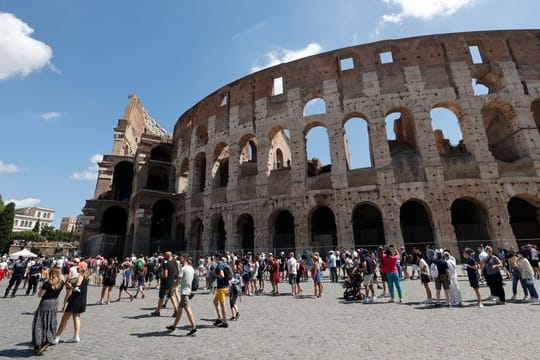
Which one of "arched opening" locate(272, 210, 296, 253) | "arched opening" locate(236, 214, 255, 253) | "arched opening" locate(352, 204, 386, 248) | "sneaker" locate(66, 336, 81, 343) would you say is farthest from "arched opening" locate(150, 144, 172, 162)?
"sneaker" locate(66, 336, 81, 343)

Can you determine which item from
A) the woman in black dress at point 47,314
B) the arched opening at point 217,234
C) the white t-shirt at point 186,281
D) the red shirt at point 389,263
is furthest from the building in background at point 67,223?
the red shirt at point 389,263

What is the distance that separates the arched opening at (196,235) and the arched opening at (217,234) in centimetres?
148

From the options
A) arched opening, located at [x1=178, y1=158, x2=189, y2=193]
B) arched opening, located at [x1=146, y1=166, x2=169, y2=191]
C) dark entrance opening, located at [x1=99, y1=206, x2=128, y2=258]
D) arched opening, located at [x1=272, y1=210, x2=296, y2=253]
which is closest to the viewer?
arched opening, located at [x1=272, y1=210, x2=296, y2=253]

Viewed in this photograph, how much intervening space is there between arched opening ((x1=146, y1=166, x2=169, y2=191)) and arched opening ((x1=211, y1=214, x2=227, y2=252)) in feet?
30.9

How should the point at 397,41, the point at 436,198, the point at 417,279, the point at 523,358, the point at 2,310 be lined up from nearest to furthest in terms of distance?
the point at 523,358, the point at 2,310, the point at 417,279, the point at 436,198, the point at 397,41

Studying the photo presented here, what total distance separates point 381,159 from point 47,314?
16.5m

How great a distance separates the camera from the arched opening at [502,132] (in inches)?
665

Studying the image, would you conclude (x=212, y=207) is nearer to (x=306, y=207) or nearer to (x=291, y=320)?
(x=306, y=207)

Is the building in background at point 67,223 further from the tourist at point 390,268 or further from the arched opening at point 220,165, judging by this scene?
the tourist at point 390,268

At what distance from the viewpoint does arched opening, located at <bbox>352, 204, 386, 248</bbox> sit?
1733 cm

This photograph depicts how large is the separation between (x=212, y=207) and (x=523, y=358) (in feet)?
61.7

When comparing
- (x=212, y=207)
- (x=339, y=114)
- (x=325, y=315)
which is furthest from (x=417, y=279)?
(x=212, y=207)

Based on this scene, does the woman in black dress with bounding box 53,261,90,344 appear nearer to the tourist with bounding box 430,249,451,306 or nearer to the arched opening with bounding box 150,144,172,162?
the tourist with bounding box 430,249,451,306

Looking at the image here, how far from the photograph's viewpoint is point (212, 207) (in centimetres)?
2075
